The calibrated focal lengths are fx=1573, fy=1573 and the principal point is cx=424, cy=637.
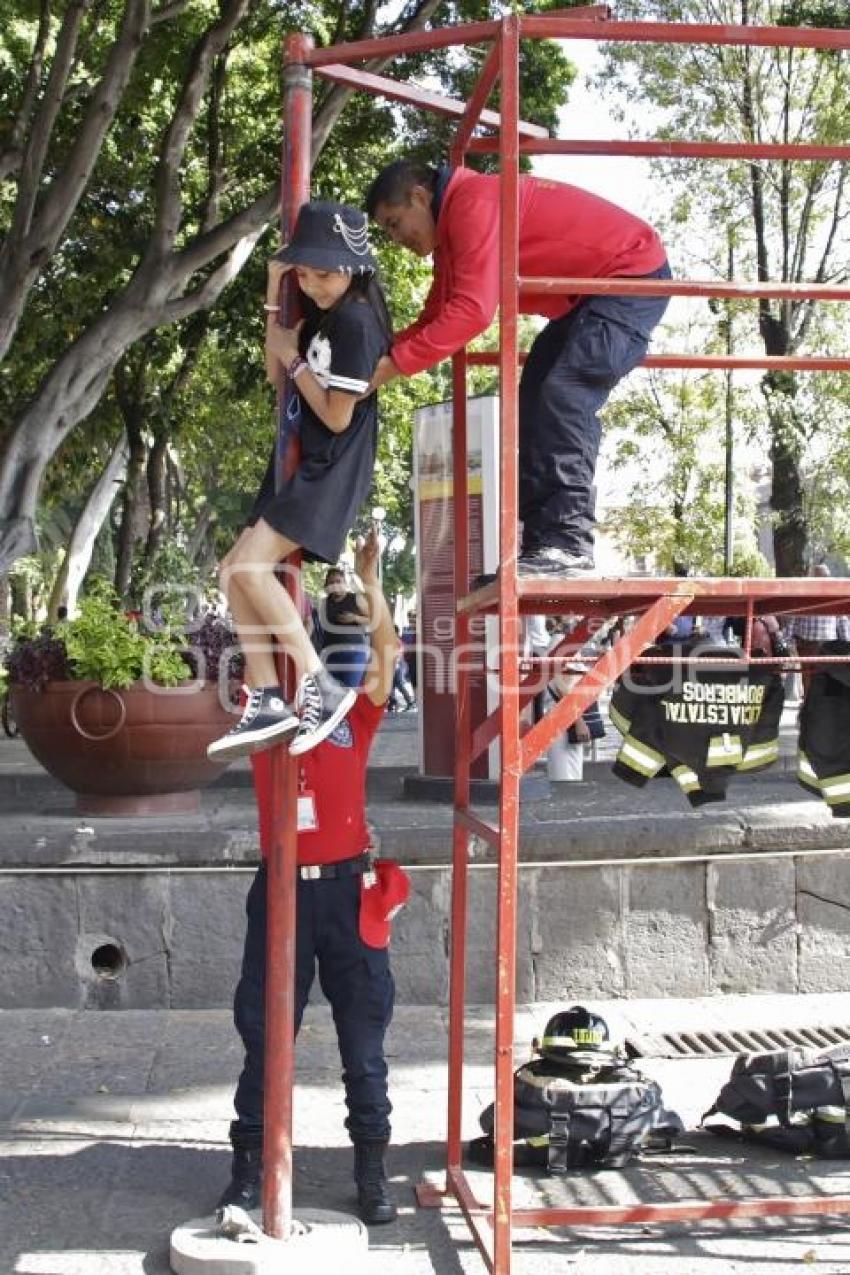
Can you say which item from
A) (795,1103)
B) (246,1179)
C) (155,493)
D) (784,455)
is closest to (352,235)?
(246,1179)

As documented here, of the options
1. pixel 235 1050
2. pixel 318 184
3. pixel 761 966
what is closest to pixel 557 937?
pixel 761 966

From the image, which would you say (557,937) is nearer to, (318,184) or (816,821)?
(816,821)

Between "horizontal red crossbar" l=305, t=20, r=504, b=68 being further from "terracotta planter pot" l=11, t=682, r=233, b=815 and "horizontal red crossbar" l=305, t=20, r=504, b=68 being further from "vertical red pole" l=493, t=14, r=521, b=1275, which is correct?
"terracotta planter pot" l=11, t=682, r=233, b=815

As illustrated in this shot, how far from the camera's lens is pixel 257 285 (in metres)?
17.6

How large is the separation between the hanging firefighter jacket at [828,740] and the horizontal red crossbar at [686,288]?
151 centimetres

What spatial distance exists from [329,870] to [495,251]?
1857mm

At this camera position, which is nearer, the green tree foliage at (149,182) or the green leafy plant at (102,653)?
the green leafy plant at (102,653)

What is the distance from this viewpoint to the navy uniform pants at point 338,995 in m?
4.62

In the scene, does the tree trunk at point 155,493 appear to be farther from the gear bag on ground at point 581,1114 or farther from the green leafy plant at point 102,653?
the gear bag on ground at point 581,1114

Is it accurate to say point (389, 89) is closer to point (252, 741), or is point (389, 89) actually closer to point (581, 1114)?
point (252, 741)

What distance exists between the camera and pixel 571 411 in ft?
14.6

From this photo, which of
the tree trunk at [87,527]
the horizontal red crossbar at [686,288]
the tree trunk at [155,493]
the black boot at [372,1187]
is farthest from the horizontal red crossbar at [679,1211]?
the tree trunk at [87,527]

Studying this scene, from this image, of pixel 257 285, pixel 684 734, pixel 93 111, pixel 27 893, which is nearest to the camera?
pixel 684 734

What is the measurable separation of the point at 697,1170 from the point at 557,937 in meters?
2.18
